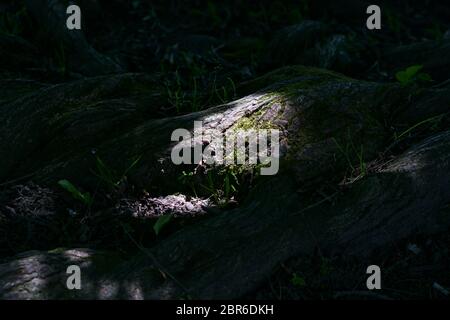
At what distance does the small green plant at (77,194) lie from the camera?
392 cm

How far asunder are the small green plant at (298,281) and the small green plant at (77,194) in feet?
5.06

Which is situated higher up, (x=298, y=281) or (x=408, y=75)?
(x=408, y=75)

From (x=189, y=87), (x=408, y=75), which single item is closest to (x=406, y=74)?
(x=408, y=75)

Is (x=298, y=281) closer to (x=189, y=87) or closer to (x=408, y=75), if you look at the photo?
(x=408, y=75)

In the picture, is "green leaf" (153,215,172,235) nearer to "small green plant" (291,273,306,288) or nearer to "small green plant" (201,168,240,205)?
"small green plant" (201,168,240,205)

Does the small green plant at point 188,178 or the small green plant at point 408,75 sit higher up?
the small green plant at point 408,75

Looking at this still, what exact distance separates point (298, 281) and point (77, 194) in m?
1.68

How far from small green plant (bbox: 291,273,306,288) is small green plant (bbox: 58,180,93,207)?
5.06 ft

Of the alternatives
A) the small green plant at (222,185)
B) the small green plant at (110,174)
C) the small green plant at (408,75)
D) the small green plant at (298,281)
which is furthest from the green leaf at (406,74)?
the small green plant at (110,174)

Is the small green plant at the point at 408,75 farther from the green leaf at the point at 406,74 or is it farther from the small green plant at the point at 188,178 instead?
the small green plant at the point at 188,178

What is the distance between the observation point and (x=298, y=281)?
3414 mm
